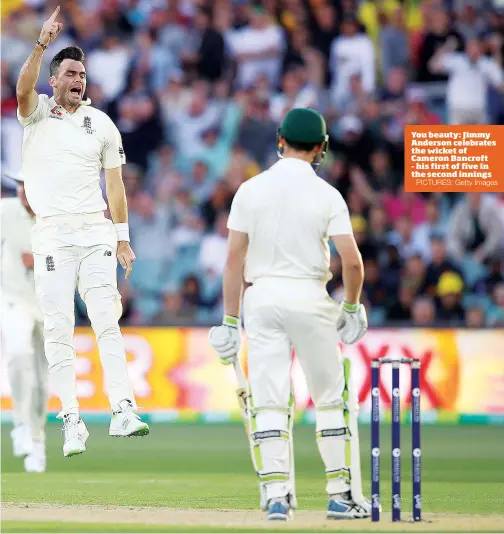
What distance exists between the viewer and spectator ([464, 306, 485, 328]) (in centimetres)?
1453

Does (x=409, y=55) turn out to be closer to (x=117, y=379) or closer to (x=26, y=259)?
(x=26, y=259)

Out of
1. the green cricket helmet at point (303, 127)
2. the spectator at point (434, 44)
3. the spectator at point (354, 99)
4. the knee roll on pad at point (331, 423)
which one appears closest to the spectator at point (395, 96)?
the spectator at point (354, 99)

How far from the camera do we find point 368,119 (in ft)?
55.2

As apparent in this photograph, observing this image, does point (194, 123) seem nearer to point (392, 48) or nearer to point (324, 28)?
point (324, 28)

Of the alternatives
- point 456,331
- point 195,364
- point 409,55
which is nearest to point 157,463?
point 195,364

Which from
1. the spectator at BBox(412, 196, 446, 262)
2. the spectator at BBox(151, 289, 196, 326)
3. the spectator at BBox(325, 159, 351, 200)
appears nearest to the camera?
the spectator at BBox(151, 289, 196, 326)

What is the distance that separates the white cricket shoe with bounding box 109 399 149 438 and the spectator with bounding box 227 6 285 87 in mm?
10145

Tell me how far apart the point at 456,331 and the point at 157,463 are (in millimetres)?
4105

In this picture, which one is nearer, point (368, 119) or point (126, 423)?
point (126, 423)

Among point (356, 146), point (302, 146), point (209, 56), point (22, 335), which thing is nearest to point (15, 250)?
point (22, 335)

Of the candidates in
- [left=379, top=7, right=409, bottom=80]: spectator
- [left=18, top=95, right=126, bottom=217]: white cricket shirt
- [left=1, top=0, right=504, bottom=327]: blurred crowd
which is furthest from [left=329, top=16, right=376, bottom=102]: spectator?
[left=18, top=95, right=126, bottom=217]: white cricket shirt

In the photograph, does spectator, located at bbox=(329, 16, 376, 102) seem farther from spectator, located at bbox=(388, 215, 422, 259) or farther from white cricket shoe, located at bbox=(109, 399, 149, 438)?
white cricket shoe, located at bbox=(109, 399, 149, 438)

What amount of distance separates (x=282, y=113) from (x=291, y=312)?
1002cm

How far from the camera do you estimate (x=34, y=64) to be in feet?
26.1
